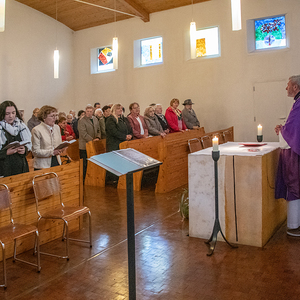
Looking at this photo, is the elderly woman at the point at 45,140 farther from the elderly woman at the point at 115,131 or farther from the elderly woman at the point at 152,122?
the elderly woman at the point at 152,122

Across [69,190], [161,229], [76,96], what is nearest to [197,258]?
[161,229]

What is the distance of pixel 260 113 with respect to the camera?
30.2 ft

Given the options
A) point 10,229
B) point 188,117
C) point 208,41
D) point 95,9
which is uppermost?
point 95,9

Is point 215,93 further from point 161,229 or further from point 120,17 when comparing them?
point 161,229

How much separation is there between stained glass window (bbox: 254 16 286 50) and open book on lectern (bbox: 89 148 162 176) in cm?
798

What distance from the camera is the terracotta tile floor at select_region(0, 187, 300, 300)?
246 centimetres

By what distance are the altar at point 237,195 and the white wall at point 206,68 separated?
605 centimetres

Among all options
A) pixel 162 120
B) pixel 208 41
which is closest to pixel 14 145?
pixel 162 120

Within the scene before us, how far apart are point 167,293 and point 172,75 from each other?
853 cm

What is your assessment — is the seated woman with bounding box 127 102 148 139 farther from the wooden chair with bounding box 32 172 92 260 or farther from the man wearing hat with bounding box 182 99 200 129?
the wooden chair with bounding box 32 172 92 260

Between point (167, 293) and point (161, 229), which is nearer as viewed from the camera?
point (167, 293)

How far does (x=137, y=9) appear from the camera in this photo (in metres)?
9.94

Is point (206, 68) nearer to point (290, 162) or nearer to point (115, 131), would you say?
point (115, 131)

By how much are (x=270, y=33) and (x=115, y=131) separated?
541 centimetres
